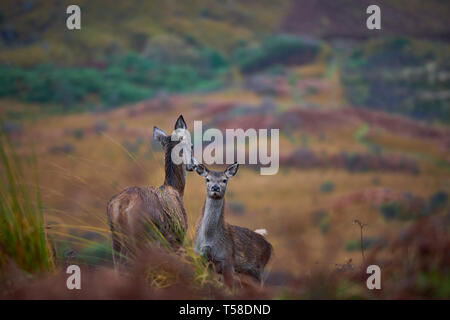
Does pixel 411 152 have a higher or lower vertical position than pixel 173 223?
higher

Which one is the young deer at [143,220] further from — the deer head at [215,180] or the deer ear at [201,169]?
the deer ear at [201,169]

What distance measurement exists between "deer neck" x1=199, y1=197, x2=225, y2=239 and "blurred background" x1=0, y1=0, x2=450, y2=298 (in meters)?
15.7

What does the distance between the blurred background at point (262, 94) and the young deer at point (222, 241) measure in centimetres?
1519

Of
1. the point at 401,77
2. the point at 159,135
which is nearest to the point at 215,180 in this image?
the point at 159,135

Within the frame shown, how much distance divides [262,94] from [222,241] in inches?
1922

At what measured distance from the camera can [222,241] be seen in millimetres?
7047

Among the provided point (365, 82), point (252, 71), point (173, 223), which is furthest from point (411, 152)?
point (173, 223)

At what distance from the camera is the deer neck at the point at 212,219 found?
7.09m

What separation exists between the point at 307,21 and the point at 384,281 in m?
70.6

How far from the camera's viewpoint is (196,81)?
63.0m

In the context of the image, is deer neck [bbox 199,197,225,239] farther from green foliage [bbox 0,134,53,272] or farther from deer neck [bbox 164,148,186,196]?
green foliage [bbox 0,134,53,272]

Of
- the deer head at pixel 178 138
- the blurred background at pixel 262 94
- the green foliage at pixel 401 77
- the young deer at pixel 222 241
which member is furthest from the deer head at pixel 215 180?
the green foliage at pixel 401 77
